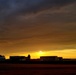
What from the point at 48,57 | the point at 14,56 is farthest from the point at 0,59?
the point at 48,57

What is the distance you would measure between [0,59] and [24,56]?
25024mm

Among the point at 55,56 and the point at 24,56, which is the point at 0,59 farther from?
the point at 55,56

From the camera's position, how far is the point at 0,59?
115 meters

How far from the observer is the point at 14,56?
5148 inches

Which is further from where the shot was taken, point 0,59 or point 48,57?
point 48,57

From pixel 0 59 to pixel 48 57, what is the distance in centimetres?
3196

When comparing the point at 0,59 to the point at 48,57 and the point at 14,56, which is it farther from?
the point at 48,57

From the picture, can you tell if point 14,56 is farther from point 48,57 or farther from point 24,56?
point 48,57

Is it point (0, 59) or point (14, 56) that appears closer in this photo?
point (0, 59)

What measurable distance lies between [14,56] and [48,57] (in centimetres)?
1984

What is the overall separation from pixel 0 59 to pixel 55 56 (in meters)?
33.6

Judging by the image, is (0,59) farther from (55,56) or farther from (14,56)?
(55,56)

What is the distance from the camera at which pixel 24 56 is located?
137m

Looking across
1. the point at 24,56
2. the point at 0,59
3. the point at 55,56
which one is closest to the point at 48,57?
the point at 55,56
